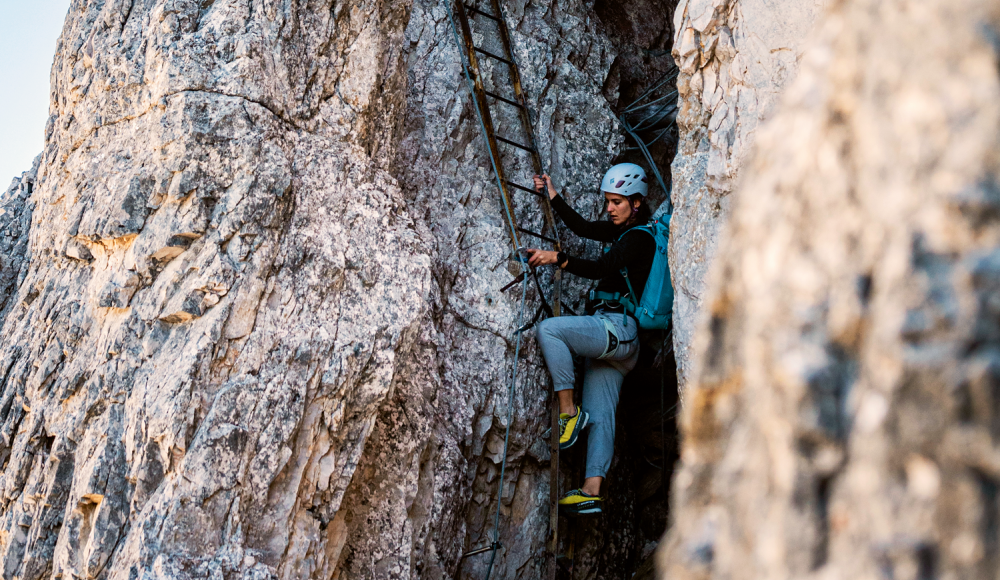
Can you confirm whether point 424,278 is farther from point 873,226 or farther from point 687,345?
point 873,226

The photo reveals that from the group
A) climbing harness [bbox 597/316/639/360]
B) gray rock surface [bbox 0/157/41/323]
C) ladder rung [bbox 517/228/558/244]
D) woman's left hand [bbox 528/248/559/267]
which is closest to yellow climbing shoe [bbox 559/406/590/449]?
climbing harness [bbox 597/316/639/360]

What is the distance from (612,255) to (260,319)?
2.51 m

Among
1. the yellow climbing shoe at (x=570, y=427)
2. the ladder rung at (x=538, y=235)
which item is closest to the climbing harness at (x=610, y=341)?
the yellow climbing shoe at (x=570, y=427)

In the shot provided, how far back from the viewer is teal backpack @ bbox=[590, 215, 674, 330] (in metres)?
5.65

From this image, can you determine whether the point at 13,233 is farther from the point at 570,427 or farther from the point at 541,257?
the point at 570,427

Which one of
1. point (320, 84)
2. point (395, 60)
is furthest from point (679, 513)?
point (395, 60)

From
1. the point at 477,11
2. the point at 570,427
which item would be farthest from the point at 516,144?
the point at 570,427

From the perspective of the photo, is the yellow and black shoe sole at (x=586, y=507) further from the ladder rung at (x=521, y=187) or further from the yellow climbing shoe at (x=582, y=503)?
the ladder rung at (x=521, y=187)

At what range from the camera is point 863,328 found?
100 cm

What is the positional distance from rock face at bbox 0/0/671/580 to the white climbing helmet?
3.07 ft

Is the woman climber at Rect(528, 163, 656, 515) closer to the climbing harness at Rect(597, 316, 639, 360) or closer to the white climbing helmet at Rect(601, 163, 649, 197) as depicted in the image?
the climbing harness at Rect(597, 316, 639, 360)

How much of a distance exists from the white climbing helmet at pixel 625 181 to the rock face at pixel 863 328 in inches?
190

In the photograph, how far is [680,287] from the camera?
190 inches

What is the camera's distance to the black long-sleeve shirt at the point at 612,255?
17.9 feet
